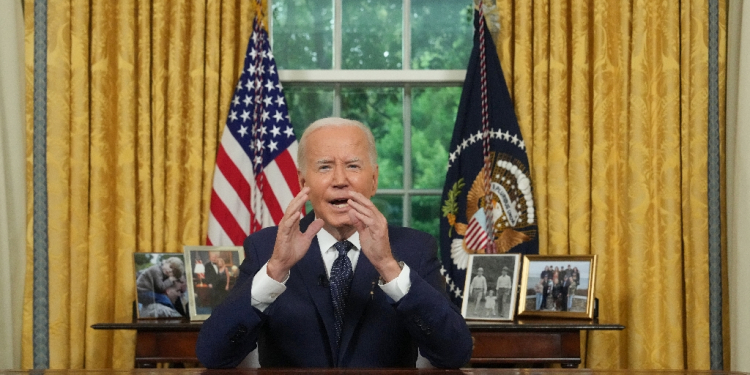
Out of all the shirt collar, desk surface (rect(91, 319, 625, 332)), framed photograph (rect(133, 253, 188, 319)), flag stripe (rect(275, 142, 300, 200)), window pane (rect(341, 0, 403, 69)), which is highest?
window pane (rect(341, 0, 403, 69))

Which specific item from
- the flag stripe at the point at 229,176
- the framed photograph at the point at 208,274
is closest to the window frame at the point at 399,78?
the flag stripe at the point at 229,176

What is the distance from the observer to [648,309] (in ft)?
10.6

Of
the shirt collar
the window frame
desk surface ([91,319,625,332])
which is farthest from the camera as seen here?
the window frame

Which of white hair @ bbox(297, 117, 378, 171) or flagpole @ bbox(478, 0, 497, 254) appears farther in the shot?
flagpole @ bbox(478, 0, 497, 254)

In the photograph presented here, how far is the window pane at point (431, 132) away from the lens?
3.66 m

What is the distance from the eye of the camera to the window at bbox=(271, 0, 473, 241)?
3.66 metres

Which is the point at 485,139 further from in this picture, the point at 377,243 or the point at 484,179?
the point at 377,243

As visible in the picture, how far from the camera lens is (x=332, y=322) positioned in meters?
1.93

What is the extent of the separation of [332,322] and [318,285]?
0.10 metres

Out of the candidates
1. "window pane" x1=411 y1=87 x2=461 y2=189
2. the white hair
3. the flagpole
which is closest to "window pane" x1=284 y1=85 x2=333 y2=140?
"window pane" x1=411 y1=87 x2=461 y2=189

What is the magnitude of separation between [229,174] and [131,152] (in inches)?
16.8

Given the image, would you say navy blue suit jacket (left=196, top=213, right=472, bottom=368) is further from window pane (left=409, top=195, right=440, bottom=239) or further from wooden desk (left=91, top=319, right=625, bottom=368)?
window pane (left=409, top=195, right=440, bottom=239)

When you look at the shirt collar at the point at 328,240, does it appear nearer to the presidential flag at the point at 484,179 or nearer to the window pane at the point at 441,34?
the presidential flag at the point at 484,179

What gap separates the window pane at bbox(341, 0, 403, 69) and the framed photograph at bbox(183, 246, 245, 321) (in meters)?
1.09
